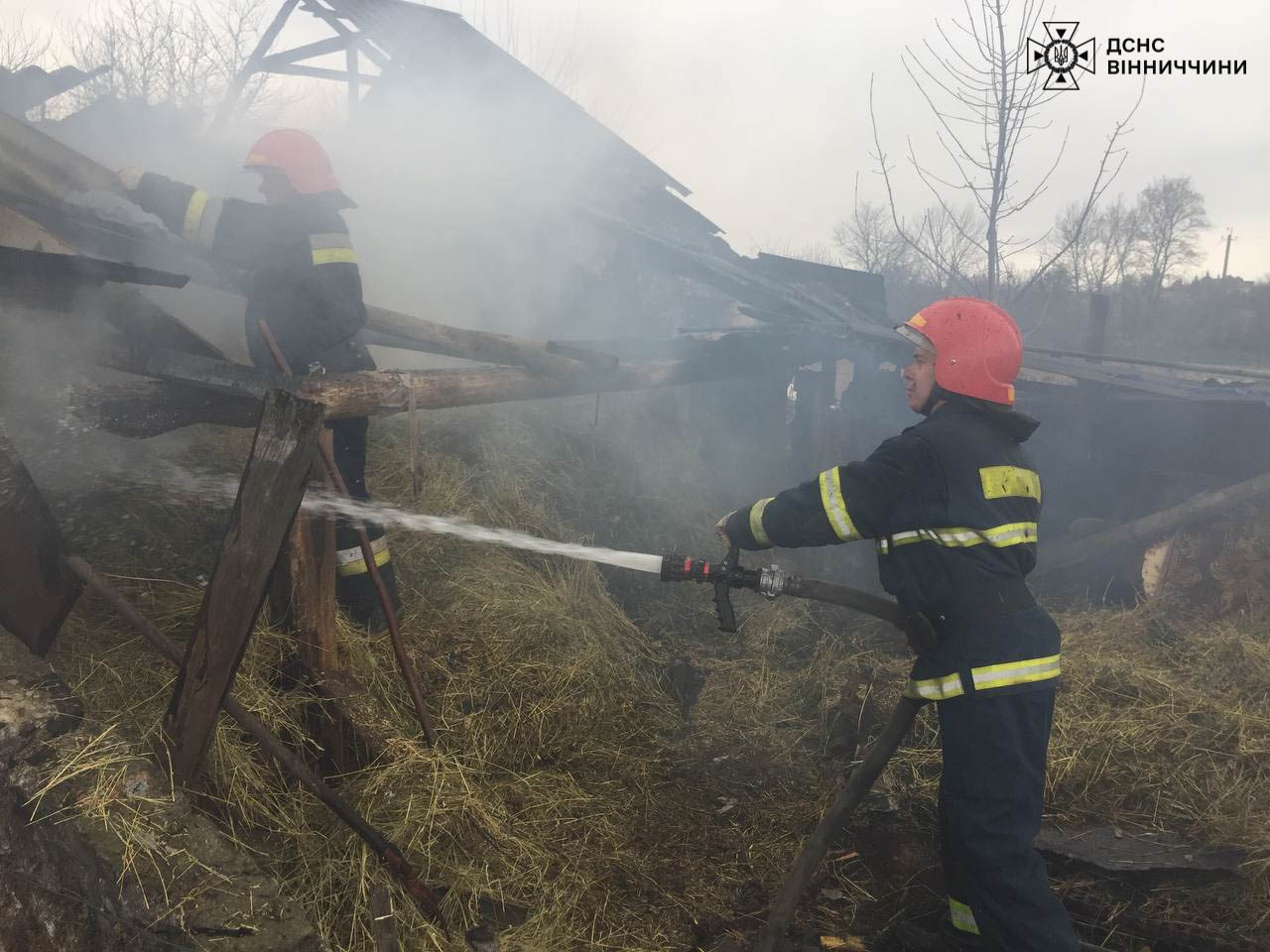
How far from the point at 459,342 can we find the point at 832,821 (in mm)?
3132

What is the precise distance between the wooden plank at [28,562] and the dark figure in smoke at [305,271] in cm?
141

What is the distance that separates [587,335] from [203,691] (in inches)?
281

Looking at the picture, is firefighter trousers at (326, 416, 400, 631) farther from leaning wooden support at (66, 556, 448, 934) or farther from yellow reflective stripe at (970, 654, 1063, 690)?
yellow reflective stripe at (970, 654, 1063, 690)

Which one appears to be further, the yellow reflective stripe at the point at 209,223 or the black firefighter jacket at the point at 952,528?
the yellow reflective stripe at the point at 209,223

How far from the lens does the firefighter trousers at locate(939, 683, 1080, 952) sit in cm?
261

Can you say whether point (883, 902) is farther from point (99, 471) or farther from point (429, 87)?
point (429, 87)

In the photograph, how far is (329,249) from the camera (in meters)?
4.23

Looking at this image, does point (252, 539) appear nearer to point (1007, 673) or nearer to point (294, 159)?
point (1007, 673)

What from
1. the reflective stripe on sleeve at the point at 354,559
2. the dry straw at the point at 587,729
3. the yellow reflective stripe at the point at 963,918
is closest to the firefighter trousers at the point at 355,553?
the reflective stripe on sleeve at the point at 354,559

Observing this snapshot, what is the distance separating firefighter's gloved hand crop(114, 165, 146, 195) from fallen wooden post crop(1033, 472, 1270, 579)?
6937 mm

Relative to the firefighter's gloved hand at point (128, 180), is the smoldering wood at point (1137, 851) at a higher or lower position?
lower

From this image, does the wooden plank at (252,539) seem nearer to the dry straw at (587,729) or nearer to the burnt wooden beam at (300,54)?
the dry straw at (587,729)

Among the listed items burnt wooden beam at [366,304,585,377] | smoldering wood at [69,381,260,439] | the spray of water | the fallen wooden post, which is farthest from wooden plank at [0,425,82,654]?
the fallen wooden post

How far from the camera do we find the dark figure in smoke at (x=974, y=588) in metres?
2.68
